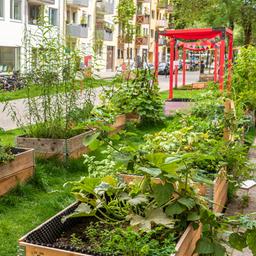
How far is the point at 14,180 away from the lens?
5.73m

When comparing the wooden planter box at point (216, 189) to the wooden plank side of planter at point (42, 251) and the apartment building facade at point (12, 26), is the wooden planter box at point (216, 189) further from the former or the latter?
the apartment building facade at point (12, 26)

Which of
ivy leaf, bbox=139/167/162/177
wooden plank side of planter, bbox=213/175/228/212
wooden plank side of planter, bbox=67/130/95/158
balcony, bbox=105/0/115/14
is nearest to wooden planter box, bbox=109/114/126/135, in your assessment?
wooden plank side of planter, bbox=67/130/95/158

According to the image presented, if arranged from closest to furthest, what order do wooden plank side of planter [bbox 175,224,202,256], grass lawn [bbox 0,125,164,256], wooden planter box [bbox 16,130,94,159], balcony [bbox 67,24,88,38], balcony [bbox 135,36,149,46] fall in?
wooden plank side of planter [bbox 175,224,202,256] → grass lawn [bbox 0,125,164,256] → wooden planter box [bbox 16,130,94,159] → balcony [bbox 135,36,149,46] → balcony [bbox 67,24,88,38]

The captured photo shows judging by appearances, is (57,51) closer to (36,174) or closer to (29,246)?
(36,174)

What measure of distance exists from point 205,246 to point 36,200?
296 centimetres

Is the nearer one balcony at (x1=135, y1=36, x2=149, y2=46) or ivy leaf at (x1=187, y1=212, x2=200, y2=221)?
ivy leaf at (x1=187, y1=212, x2=200, y2=221)

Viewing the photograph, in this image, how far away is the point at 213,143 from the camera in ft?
16.8

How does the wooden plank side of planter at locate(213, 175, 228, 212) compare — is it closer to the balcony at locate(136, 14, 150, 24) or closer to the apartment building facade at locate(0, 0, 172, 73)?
the apartment building facade at locate(0, 0, 172, 73)

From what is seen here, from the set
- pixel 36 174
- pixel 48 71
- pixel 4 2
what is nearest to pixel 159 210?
pixel 36 174

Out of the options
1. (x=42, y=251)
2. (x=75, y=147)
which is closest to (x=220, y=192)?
(x=42, y=251)

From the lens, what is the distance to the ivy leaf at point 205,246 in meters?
3.06

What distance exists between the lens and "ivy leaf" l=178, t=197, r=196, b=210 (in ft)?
10.8

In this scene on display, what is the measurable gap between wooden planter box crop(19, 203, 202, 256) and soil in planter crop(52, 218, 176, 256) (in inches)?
1.7

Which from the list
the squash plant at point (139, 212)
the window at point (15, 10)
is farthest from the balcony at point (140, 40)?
the squash plant at point (139, 212)
